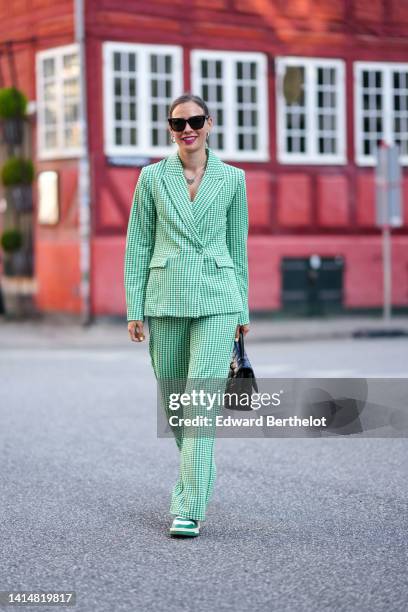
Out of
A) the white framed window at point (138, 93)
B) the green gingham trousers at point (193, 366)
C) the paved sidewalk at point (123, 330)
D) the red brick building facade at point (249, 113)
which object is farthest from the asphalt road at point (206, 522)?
the white framed window at point (138, 93)

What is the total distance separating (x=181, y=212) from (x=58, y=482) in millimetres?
2106

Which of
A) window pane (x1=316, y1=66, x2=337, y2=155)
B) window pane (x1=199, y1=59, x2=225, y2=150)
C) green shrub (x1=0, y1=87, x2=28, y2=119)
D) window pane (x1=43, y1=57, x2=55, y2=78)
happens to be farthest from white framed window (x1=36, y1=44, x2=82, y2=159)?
window pane (x1=316, y1=66, x2=337, y2=155)

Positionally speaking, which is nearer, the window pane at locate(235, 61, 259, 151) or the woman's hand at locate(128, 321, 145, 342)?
the woman's hand at locate(128, 321, 145, 342)

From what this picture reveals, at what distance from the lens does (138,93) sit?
71.1ft

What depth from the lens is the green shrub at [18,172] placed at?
74.5 ft

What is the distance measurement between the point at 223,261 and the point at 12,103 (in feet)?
58.1

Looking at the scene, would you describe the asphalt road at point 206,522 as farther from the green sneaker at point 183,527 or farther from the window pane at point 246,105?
the window pane at point 246,105

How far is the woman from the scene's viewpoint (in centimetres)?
545

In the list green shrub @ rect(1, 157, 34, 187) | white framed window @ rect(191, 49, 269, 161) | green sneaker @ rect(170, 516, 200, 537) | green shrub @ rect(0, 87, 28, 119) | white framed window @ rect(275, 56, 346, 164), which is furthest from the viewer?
white framed window @ rect(275, 56, 346, 164)

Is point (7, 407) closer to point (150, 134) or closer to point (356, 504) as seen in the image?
point (356, 504)

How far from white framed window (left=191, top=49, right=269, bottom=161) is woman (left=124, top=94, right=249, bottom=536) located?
16.8m

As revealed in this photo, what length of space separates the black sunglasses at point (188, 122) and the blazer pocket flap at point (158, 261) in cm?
55

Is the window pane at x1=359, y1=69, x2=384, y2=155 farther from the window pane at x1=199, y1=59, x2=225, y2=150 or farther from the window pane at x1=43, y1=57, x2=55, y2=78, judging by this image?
the window pane at x1=43, y1=57, x2=55, y2=78

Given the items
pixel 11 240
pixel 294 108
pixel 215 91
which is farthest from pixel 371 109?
pixel 11 240
